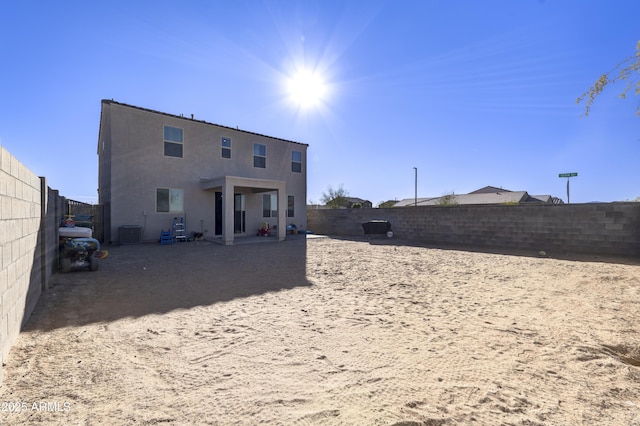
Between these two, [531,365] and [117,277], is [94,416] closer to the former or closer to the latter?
[531,365]

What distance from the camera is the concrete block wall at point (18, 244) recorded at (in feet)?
9.46

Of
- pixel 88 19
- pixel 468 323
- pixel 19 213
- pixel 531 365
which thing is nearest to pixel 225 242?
pixel 88 19

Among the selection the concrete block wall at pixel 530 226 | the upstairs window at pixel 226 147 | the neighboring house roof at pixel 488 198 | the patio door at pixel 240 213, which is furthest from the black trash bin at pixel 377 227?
the neighboring house roof at pixel 488 198

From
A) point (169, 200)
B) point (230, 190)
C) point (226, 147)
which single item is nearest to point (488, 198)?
point (226, 147)

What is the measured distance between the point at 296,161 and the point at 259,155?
8.83 feet

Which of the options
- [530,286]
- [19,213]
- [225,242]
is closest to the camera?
[19,213]

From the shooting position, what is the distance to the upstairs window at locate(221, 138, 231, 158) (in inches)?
611

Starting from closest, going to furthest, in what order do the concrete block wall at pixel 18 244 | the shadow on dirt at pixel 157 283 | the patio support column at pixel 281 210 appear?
the concrete block wall at pixel 18 244 → the shadow on dirt at pixel 157 283 → the patio support column at pixel 281 210

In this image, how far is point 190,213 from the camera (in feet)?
46.7

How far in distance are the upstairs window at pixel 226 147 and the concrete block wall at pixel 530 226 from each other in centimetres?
909

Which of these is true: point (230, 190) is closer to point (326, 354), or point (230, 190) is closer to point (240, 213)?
point (240, 213)

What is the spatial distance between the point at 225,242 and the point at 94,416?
11.0 meters

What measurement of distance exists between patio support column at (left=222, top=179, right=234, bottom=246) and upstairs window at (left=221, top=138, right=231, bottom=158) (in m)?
3.28

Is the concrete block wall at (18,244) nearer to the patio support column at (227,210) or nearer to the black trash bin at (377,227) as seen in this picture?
the patio support column at (227,210)
